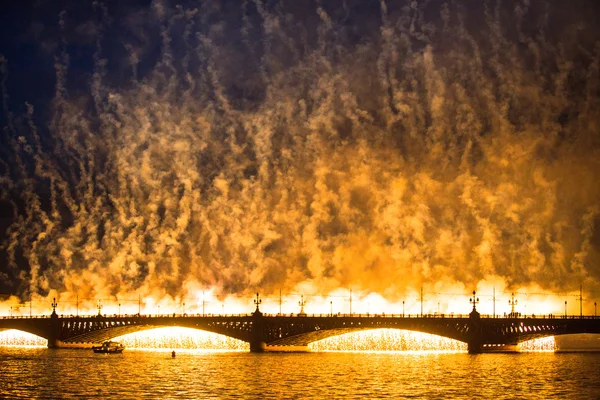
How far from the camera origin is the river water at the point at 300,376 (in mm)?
111812

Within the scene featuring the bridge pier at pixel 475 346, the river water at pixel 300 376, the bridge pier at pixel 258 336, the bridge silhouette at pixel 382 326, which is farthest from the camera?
the bridge pier at pixel 258 336

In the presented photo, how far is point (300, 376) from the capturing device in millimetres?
130500

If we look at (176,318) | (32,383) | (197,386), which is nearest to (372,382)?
(197,386)

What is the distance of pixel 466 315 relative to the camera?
598ft

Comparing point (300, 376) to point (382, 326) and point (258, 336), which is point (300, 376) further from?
point (258, 336)

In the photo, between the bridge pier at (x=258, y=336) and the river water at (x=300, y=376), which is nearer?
the river water at (x=300, y=376)

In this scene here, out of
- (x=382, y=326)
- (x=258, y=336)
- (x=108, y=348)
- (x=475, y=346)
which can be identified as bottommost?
(x=108, y=348)

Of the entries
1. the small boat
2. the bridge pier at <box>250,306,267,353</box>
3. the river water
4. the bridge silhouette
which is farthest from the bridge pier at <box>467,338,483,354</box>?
the small boat

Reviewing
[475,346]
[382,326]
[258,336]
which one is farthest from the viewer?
[258,336]

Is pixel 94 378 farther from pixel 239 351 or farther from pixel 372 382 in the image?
pixel 239 351

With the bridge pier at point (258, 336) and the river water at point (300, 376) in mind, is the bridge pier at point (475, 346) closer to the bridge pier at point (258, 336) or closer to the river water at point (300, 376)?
the river water at point (300, 376)

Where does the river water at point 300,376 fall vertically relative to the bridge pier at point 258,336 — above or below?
below

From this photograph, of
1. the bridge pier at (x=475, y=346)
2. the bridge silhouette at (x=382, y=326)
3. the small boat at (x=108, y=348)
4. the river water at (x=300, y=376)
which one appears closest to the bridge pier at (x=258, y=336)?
the bridge silhouette at (x=382, y=326)

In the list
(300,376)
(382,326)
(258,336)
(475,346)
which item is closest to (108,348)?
(258,336)
